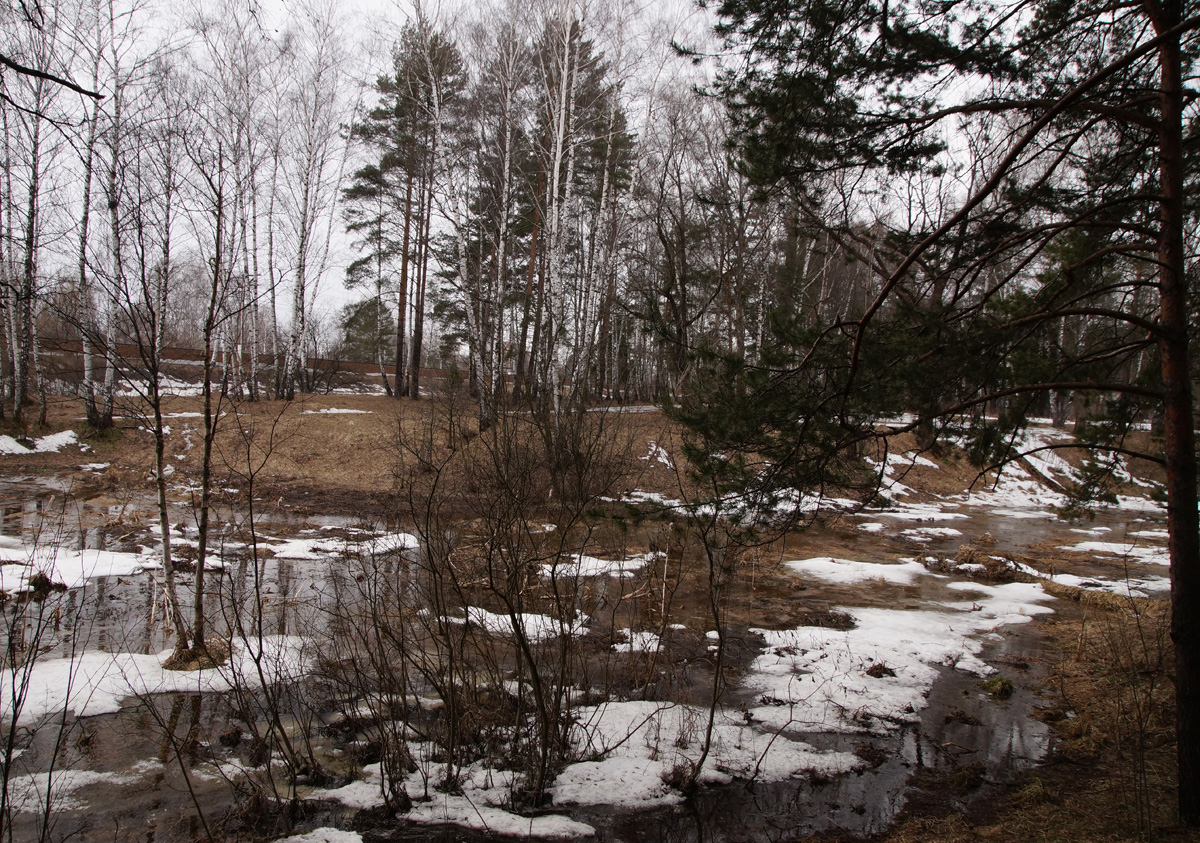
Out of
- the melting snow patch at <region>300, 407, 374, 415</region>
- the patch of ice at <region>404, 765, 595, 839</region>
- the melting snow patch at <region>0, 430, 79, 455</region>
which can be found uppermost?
the melting snow patch at <region>300, 407, 374, 415</region>

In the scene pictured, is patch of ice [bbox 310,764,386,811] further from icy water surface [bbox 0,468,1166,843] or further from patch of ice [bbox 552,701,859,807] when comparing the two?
patch of ice [bbox 552,701,859,807]

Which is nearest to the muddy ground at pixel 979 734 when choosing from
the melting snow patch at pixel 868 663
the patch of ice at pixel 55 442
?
the melting snow patch at pixel 868 663

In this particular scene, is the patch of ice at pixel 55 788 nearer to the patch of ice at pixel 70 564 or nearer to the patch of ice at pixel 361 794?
the patch of ice at pixel 361 794

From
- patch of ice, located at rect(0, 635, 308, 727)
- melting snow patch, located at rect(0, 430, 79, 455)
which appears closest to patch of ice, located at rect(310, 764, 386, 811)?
patch of ice, located at rect(0, 635, 308, 727)

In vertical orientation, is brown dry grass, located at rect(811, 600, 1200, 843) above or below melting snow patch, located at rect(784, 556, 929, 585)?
above

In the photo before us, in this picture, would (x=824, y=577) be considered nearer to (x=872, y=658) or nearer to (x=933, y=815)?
(x=872, y=658)

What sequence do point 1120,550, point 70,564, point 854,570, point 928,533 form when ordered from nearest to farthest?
point 70,564 < point 854,570 < point 1120,550 < point 928,533

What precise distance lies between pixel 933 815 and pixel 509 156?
16.4 m

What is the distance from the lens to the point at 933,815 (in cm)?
400

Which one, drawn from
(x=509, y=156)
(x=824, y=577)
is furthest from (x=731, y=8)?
(x=509, y=156)

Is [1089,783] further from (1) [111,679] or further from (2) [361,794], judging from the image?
(1) [111,679]

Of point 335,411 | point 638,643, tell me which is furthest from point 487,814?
point 335,411

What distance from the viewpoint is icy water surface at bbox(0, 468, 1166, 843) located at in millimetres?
3898

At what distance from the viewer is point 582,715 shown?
5043 mm
